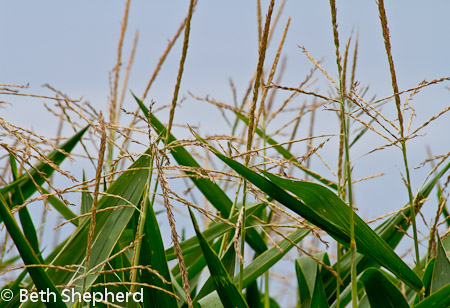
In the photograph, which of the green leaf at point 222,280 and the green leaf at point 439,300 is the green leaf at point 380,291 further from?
the green leaf at point 222,280

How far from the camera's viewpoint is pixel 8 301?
109 cm

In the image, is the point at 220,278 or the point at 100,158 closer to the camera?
the point at 100,158

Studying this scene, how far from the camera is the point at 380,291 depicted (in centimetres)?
89

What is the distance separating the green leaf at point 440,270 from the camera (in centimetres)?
96

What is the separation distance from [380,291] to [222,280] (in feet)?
0.89

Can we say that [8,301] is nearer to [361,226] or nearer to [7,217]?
[7,217]

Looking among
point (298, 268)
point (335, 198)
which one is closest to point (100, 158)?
point (335, 198)

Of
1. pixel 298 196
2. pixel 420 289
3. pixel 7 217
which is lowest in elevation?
pixel 420 289

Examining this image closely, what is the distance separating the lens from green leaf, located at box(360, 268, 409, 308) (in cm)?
88

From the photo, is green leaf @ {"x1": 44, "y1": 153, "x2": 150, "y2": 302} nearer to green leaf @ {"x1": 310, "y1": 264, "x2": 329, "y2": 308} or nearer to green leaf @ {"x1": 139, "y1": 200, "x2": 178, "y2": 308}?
green leaf @ {"x1": 139, "y1": 200, "x2": 178, "y2": 308}

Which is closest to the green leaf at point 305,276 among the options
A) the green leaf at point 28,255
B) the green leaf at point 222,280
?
the green leaf at point 222,280

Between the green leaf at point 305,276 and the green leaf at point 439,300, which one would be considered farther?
the green leaf at point 305,276

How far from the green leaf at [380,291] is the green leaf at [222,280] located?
22 cm

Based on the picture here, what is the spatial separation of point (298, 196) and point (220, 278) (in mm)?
191
